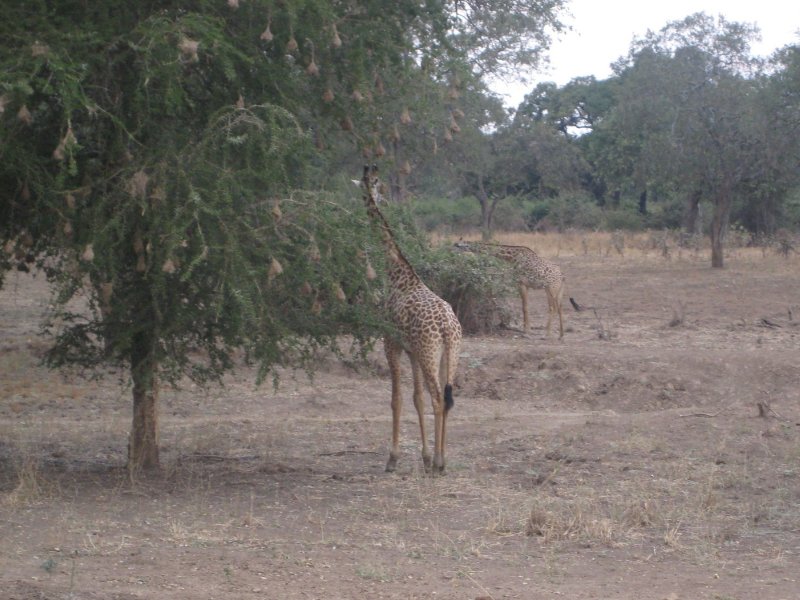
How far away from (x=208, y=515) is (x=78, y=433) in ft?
12.3

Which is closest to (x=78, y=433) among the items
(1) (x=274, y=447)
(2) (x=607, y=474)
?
(1) (x=274, y=447)

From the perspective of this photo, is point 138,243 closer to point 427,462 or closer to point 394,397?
point 394,397

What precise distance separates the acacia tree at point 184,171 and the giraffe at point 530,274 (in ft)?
28.9

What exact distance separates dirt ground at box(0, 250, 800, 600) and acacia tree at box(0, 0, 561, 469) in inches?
43.2

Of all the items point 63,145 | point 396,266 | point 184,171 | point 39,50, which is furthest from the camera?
point 396,266

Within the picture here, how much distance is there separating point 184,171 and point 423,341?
253cm


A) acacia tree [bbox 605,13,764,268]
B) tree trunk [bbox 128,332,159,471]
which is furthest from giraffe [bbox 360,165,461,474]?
acacia tree [bbox 605,13,764,268]

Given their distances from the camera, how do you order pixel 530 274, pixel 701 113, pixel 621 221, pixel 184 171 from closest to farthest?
pixel 184 171
pixel 530 274
pixel 701 113
pixel 621 221

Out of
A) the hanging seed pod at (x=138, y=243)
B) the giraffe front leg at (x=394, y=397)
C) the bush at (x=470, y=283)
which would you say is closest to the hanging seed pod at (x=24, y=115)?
the hanging seed pod at (x=138, y=243)

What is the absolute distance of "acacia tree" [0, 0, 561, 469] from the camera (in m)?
6.93

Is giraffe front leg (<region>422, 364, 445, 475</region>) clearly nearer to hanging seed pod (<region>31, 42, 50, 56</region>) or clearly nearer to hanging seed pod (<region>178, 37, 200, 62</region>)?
hanging seed pod (<region>178, 37, 200, 62</region>)

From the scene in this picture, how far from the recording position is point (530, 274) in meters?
17.2

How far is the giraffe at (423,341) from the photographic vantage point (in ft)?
28.2

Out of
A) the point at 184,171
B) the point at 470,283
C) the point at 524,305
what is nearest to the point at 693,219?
the point at 524,305
